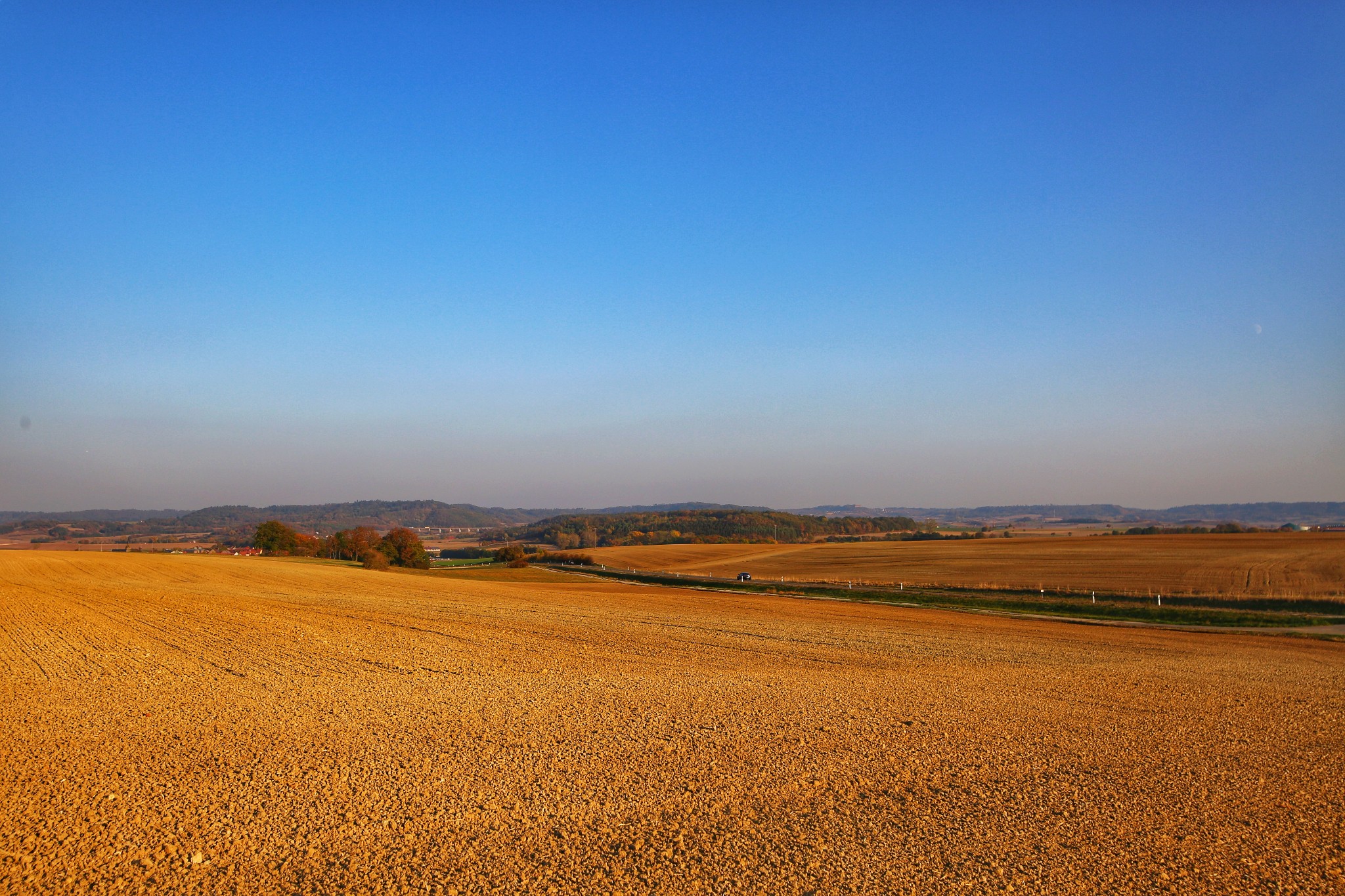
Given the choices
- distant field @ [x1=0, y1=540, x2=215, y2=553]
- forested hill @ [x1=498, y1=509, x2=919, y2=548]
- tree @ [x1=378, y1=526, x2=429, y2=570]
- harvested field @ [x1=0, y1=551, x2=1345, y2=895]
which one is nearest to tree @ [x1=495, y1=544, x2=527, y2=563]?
tree @ [x1=378, y1=526, x2=429, y2=570]

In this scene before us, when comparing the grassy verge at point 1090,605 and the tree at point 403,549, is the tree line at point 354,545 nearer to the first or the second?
the tree at point 403,549

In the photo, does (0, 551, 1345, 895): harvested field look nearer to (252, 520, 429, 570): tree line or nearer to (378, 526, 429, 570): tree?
(378, 526, 429, 570): tree

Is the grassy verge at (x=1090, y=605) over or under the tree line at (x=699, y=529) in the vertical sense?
over

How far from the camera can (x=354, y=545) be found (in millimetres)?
103625

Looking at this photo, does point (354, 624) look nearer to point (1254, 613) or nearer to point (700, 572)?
point (1254, 613)

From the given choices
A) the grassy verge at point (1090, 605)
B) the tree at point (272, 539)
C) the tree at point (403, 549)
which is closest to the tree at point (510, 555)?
the tree at point (403, 549)

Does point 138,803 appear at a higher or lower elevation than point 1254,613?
higher

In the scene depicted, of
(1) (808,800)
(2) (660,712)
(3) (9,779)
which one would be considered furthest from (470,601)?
(1) (808,800)

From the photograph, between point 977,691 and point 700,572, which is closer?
point 977,691

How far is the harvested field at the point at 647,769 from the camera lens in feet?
21.0

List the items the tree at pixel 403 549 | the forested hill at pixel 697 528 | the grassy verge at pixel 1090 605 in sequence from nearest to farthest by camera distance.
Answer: the grassy verge at pixel 1090 605, the tree at pixel 403 549, the forested hill at pixel 697 528

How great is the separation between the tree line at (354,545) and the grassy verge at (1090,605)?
5626 cm

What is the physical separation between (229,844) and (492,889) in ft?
8.45

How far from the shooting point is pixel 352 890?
591cm
